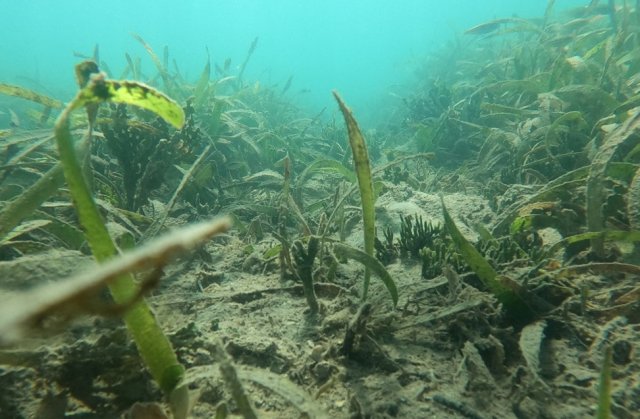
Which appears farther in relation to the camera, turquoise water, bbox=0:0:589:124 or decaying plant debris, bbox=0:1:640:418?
turquoise water, bbox=0:0:589:124

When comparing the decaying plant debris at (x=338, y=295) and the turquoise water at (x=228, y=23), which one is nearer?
the decaying plant debris at (x=338, y=295)

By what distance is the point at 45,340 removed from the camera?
4.36 ft

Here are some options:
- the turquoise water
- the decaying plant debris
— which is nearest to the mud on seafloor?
the decaying plant debris

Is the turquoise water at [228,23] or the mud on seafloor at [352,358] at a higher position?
the turquoise water at [228,23]

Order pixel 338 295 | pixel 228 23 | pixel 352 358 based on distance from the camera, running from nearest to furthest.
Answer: pixel 352 358
pixel 338 295
pixel 228 23

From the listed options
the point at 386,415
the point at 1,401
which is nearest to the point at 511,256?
the point at 386,415

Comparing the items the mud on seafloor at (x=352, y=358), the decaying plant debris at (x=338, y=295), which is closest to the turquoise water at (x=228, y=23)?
the decaying plant debris at (x=338, y=295)

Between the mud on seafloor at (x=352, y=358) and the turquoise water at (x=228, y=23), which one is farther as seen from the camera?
the turquoise water at (x=228, y=23)

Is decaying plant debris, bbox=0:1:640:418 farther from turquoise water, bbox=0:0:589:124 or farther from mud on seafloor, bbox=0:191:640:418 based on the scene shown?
turquoise water, bbox=0:0:589:124

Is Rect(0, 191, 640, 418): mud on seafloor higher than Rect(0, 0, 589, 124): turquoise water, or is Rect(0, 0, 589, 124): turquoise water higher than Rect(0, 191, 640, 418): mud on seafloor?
Rect(0, 0, 589, 124): turquoise water

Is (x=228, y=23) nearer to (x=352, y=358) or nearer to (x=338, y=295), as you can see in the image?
(x=338, y=295)

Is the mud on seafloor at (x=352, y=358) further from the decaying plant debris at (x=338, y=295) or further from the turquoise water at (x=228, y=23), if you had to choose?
the turquoise water at (x=228, y=23)

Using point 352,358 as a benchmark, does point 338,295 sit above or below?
above

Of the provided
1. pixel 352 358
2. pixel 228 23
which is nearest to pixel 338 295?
pixel 352 358
